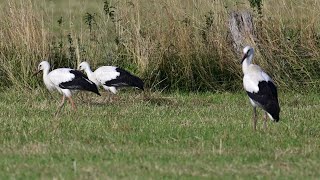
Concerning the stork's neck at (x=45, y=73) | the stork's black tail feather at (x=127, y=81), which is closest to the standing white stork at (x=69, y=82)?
the stork's neck at (x=45, y=73)

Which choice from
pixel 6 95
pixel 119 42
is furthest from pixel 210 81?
pixel 6 95

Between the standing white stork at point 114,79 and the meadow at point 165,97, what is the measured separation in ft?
0.78

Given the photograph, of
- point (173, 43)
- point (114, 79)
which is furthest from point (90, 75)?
point (173, 43)

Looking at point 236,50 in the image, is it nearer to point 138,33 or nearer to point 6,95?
point 138,33

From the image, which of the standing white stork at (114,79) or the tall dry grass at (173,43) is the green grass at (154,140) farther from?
the tall dry grass at (173,43)

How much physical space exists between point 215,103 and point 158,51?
71.4 inches

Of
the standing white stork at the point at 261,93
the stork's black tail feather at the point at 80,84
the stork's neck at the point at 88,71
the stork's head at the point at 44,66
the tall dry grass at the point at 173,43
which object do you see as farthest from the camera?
the tall dry grass at the point at 173,43

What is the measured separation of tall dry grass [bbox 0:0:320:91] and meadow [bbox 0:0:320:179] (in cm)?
2

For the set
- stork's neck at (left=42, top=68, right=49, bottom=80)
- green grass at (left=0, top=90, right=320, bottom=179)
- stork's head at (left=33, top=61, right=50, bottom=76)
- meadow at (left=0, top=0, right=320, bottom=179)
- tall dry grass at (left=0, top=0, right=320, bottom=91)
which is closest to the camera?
green grass at (left=0, top=90, right=320, bottom=179)

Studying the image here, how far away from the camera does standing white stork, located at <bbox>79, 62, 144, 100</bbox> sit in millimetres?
12656

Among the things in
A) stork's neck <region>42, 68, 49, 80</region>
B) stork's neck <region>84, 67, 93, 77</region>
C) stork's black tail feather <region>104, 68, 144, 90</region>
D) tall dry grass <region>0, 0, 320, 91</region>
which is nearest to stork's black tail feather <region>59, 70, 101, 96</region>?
stork's neck <region>42, 68, 49, 80</region>

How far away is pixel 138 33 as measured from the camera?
14.1 metres

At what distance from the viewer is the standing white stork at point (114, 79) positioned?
12656mm

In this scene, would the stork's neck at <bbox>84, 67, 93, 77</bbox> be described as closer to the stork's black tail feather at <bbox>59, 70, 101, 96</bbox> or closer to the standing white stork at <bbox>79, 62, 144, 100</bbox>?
the standing white stork at <bbox>79, 62, 144, 100</bbox>
